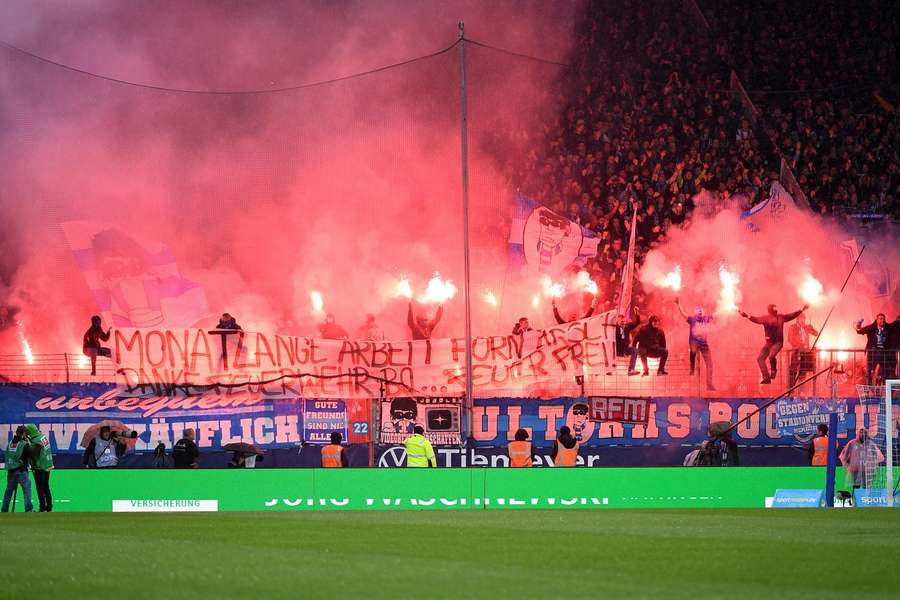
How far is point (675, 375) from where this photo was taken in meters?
19.6

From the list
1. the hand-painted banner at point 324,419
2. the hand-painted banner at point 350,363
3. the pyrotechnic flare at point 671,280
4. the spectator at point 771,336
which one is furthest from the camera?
the pyrotechnic flare at point 671,280

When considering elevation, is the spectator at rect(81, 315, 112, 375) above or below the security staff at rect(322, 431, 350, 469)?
above

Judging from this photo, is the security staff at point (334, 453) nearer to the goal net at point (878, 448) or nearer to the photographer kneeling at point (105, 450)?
the photographer kneeling at point (105, 450)

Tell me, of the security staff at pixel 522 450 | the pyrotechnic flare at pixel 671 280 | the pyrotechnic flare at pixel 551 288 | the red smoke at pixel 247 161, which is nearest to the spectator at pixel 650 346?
the pyrotechnic flare at pixel 551 288

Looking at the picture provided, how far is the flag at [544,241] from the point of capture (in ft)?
73.2

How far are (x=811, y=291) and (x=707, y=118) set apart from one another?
17.6 feet

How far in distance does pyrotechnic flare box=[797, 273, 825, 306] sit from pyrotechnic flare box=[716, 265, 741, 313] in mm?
1175

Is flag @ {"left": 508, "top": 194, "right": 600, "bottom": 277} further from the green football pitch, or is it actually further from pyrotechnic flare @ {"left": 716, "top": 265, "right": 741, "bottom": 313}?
the green football pitch

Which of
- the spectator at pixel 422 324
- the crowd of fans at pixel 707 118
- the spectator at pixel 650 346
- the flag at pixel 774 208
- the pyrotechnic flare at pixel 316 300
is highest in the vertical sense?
the crowd of fans at pixel 707 118

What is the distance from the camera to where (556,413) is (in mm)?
19516

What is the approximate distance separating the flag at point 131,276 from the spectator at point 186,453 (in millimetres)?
2648

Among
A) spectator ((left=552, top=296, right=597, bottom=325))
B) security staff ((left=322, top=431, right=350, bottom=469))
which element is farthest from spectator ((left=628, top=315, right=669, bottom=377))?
security staff ((left=322, top=431, right=350, bottom=469))

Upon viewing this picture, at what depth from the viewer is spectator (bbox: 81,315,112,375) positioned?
63.5 ft

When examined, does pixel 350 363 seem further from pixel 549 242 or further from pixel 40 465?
pixel 40 465
